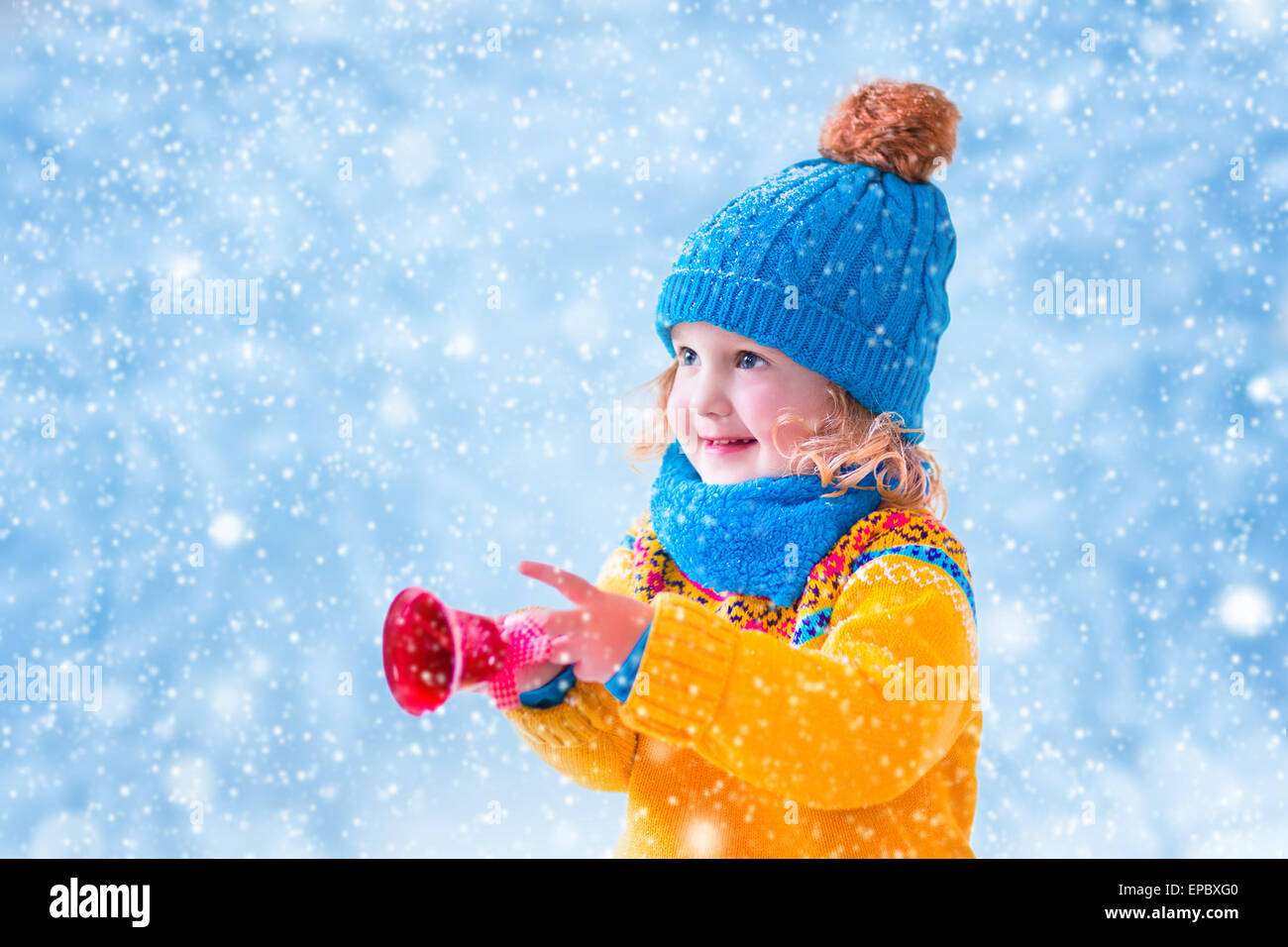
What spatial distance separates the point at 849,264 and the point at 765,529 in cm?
30

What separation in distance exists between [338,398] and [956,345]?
1.10 metres

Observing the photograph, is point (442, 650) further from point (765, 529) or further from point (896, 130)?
point (896, 130)

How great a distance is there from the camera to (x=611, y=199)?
7.25 feet

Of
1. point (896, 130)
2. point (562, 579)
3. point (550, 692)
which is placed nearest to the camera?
point (562, 579)

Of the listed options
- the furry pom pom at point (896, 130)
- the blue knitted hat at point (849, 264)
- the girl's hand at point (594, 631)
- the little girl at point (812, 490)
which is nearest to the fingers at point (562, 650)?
the girl's hand at point (594, 631)

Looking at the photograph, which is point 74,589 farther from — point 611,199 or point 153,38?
point 611,199

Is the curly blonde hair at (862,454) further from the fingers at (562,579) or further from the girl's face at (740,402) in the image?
the fingers at (562,579)

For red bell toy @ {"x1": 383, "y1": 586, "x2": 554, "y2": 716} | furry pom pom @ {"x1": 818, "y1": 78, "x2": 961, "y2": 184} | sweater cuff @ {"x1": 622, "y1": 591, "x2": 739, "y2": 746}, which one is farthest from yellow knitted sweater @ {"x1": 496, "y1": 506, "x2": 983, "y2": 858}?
furry pom pom @ {"x1": 818, "y1": 78, "x2": 961, "y2": 184}

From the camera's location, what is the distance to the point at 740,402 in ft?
4.49

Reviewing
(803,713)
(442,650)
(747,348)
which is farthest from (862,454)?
(442,650)

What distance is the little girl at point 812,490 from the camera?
1255mm

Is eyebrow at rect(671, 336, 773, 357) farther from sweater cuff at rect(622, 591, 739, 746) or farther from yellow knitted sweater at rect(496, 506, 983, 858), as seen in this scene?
sweater cuff at rect(622, 591, 739, 746)

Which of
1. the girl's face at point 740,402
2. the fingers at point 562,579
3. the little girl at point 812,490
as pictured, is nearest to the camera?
the fingers at point 562,579

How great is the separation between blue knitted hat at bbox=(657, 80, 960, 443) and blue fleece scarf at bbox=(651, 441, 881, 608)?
14 centimetres
